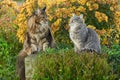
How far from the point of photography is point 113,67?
390 inches

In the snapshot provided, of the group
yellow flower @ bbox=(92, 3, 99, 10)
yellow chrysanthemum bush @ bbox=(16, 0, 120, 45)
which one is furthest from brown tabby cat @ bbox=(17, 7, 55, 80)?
yellow flower @ bbox=(92, 3, 99, 10)

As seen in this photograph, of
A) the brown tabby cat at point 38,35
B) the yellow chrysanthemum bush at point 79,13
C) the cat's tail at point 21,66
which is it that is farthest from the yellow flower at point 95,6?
the cat's tail at point 21,66

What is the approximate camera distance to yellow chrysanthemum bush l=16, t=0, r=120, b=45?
1323 centimetres

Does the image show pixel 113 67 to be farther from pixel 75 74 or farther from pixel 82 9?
pixel 82 9

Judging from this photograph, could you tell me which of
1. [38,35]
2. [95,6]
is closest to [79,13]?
[95,6]

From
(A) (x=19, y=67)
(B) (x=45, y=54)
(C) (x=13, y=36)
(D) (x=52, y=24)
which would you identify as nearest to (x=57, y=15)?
(D) (x=52, y=24)

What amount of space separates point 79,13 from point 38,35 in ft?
8.04

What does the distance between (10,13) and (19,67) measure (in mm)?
3637

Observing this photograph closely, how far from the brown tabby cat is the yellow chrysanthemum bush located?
6.27 feet

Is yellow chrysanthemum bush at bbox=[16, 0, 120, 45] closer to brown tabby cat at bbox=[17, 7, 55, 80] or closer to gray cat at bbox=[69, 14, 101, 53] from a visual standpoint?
brown tabby cat at bbox=[17, 7, 55, 80]

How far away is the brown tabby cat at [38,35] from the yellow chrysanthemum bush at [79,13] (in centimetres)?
191

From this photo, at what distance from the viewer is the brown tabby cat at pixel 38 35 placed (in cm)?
1102

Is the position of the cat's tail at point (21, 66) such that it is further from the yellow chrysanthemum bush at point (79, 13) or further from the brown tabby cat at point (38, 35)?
the yellow chrysanthemum bush at point (79, 13)

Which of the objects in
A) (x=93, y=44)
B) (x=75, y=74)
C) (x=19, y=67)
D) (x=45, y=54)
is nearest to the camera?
(x=75, y=74)
